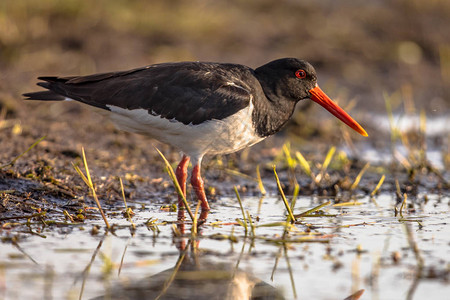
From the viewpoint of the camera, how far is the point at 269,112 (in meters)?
5.79

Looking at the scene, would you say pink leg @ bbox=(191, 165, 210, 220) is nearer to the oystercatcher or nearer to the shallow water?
the oystercatcher

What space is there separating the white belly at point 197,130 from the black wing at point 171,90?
5 centimetres

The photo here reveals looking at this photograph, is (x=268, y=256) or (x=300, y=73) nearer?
(x=268, y=256)

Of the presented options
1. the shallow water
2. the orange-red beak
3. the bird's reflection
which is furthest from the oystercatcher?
the bird's reflection

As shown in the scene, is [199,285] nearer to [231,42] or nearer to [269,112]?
[269,112]

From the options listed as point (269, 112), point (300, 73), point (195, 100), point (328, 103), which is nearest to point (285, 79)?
point (300, 73)

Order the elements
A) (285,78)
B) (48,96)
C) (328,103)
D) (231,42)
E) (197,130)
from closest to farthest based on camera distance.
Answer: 1. (197,130)
2. (48,96)
3. (285,78)
4. (328,103)
5. (231,42)

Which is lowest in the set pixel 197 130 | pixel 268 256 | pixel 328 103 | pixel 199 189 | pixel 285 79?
pixel 268 256

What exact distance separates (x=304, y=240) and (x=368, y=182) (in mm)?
2604

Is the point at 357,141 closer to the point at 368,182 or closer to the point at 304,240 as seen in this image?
the point at 368,182

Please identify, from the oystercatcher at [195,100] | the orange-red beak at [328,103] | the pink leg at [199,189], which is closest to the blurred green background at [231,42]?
the orange-red beak at [328,103]

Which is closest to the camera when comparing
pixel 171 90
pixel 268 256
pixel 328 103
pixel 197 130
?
pixel 268 256

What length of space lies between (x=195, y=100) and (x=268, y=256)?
1.67 metres

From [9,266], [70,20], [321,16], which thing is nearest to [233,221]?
[9,266]
